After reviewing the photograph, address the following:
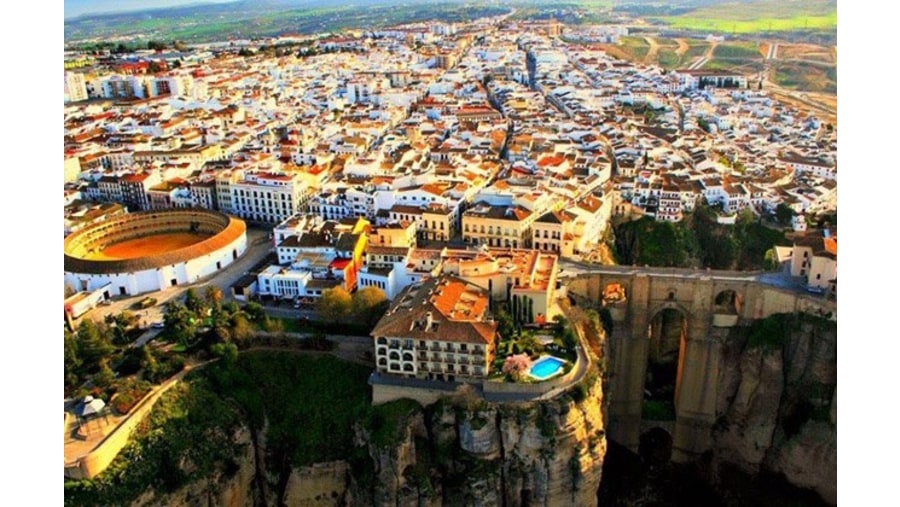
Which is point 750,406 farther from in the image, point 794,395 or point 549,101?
point 549,101

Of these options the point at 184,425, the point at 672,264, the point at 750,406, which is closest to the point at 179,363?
the point at 184,425

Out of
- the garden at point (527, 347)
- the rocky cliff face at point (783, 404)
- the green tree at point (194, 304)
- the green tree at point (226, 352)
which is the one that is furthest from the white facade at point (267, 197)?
the rocky cliff face at point (783, 404)

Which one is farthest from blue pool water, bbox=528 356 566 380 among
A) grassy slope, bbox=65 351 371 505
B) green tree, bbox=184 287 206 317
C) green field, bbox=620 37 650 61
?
green field, bbox=620 37 650 61

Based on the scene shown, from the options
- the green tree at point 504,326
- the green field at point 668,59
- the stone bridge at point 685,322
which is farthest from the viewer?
the green field at point 668,59

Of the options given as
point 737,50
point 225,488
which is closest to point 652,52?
point 737,50

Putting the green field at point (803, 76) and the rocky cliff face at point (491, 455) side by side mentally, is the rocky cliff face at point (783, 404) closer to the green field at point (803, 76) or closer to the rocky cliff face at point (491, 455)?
the rocky cliff face at point (491, 455)
